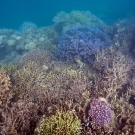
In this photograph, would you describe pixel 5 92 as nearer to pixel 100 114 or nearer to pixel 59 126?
pixel 59 126

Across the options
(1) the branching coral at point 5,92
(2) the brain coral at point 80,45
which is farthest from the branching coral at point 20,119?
(2) the brain coral at point 80,45

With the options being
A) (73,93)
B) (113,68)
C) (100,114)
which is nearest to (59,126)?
(100,114)

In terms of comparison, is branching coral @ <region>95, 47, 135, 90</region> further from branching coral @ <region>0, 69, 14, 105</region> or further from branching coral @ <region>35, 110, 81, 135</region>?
branching coral @ <region>0, 69, 14, 105</region>

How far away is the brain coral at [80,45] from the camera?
33.2 feet

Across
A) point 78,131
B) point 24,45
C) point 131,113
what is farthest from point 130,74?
point 24,45

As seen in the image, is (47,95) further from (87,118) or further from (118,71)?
(118,71)

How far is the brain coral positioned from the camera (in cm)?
1013

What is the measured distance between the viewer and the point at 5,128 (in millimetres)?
4500

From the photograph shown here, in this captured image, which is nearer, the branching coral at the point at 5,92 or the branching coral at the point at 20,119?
the branching coral at the point at 20,119

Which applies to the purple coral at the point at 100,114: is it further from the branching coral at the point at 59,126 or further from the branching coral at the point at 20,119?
the branching coral at the point at 20,119

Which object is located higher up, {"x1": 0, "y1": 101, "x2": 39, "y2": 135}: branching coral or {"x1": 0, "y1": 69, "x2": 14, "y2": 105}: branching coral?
{"x1": 0, "y1": 69, "x2": 14, "y2": 105}: branching coral

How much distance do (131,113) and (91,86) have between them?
176cm

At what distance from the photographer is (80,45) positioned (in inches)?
412

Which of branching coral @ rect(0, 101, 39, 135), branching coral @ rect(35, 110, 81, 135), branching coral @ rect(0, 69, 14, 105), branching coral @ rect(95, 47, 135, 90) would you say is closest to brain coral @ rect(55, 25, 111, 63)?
branching coral @ rect(95, 47, 135, 90)
